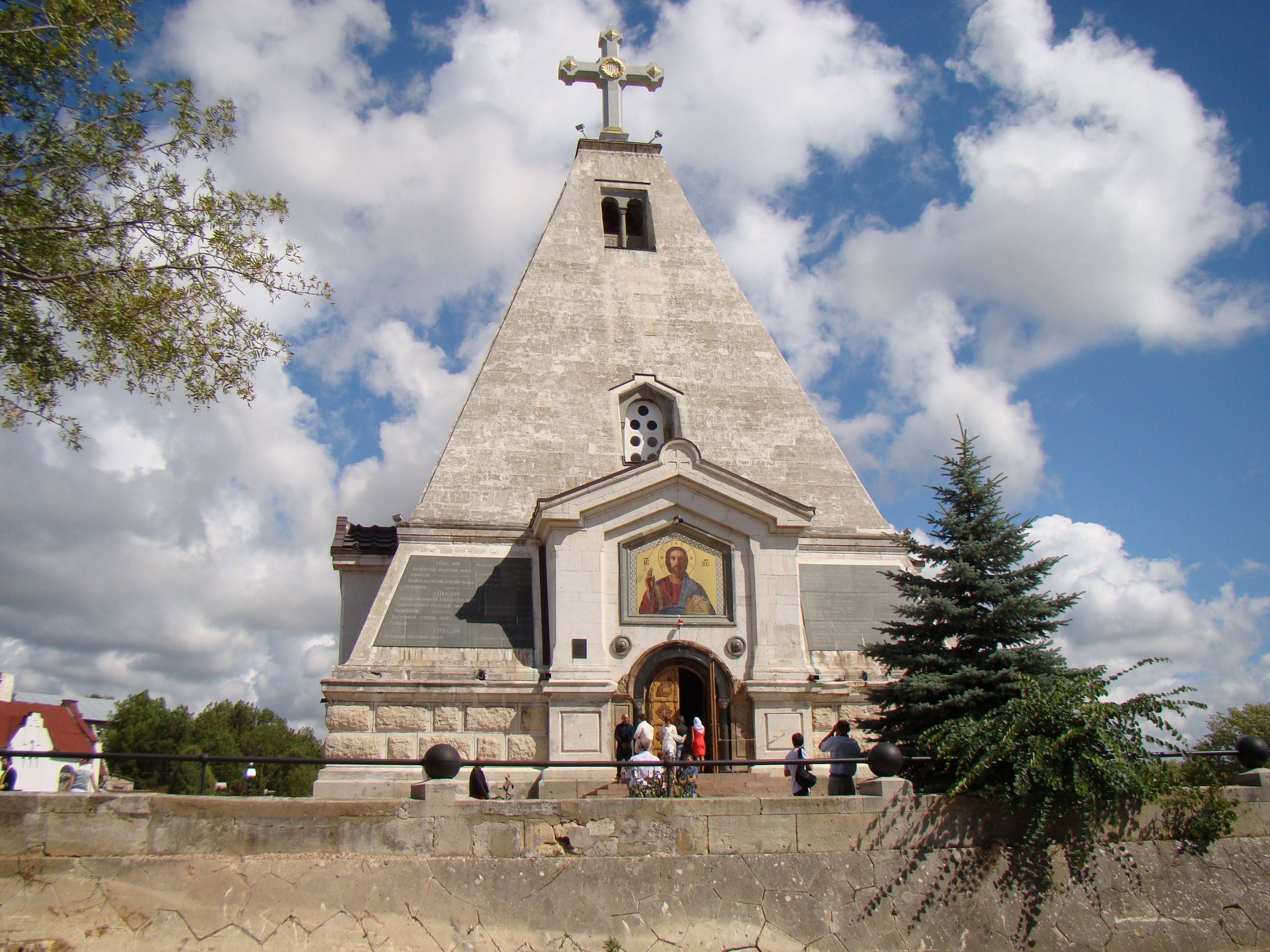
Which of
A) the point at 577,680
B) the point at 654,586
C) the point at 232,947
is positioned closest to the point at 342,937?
the point at 232,947

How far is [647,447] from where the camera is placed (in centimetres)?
1994

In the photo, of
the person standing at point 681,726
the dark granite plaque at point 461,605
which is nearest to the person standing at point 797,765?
the person standing at point 681,726

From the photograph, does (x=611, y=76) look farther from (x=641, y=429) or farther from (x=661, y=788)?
(x=661, y=788)

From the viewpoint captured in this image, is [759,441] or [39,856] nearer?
[39,856]

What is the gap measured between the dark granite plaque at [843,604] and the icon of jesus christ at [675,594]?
200 centimetres

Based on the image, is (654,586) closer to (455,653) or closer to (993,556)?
(455,653)

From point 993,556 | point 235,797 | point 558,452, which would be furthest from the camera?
point 558,452

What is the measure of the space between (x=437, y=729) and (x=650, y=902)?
802 cm

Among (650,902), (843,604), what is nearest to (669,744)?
(650,902)

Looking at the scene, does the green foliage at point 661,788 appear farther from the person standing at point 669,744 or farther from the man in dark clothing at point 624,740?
the man in dark clothing at point 624,740

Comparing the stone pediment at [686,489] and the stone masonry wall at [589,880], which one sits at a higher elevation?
the stone pediment at [686,489]

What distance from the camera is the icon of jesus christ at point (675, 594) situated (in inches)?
618

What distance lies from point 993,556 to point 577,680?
6.59m

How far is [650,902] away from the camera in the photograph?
782 centimetres
